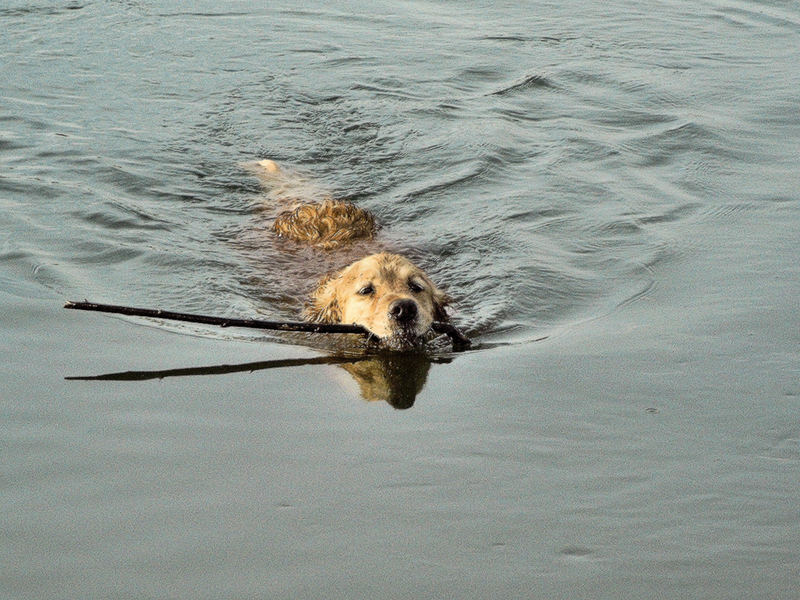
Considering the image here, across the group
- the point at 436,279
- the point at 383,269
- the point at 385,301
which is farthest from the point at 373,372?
the point at 436,279

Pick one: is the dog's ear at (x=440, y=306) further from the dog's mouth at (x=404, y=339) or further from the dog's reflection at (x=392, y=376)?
the dog's reflection at (x=392, y=376)

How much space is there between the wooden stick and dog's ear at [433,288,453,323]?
1.08 feet

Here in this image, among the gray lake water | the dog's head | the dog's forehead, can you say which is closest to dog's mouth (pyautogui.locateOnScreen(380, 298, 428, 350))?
the dog's head

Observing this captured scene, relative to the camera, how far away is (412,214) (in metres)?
9.38

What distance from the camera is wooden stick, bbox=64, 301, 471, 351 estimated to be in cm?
539

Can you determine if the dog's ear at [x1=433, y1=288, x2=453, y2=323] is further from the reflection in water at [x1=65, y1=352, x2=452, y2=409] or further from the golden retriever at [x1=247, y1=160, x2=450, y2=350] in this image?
the reflection in water at [x1=65, y1=352, x2=452, y2=409]

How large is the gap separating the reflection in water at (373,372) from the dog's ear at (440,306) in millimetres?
531

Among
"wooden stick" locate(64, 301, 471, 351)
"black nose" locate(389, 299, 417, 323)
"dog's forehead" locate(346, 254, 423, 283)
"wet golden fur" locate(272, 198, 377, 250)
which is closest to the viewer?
"wooden stick" locate(64, 301, 471, 351)

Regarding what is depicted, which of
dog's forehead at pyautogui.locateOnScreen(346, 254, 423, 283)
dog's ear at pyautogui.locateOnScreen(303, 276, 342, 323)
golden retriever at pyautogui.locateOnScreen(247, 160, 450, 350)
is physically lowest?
dog's ear at pyautogui.locateOnScreen(303, 276, 342, 323)

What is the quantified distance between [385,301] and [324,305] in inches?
29.6

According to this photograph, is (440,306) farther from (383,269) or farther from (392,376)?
(392,376)

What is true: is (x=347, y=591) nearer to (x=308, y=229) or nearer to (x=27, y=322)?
(x=27, y=322)

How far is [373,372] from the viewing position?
20.2ft

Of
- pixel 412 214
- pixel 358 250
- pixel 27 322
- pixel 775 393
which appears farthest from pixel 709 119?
pixel 27 322
